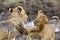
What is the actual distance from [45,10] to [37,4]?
907 mm

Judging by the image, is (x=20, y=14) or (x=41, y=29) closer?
(x=41, y=29)

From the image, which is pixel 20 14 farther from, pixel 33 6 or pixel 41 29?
pixel 33 6

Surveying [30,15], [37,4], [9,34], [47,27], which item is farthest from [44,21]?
[37,4]

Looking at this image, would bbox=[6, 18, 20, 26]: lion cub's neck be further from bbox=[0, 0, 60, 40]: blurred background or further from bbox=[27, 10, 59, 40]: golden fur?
bbox=[0, 0, 60, 40]: blurred background

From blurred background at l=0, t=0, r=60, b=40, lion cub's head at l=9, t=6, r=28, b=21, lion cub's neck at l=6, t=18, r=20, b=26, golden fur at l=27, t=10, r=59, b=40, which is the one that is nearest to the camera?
golden fur at l=27, t=10, r=59, b=40

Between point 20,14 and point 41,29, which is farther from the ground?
point 20,14

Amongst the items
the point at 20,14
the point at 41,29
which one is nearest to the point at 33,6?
the point at 20,14

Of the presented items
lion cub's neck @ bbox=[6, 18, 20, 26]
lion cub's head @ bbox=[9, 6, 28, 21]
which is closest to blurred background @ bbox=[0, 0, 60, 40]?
lion cub's head @ bbox=[9, 6, 28, 21]

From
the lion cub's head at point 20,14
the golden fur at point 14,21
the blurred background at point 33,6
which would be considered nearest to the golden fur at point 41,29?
the golden fur at point 14,21

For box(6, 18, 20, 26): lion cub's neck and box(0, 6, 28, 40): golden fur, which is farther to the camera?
box(6, 18, 20, 26): lion cub's neck

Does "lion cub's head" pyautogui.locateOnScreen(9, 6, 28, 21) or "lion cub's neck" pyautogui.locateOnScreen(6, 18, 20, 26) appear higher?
"lion cub's head" pyautogui.locateOnScreen(9, 6, 28, 21)

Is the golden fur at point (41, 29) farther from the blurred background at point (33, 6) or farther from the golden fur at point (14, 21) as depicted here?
the blurred background at point (33, 6)

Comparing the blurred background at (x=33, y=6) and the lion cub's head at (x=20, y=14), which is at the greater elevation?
the lion cub's head at (x=20, y=14)

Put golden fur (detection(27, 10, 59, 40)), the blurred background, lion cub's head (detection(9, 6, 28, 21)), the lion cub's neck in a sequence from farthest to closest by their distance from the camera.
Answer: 1. the blurred background
2. lion cub's head (detection(9, 6, 28, 21))
3. the lion cub's neck
4. golden fur (detection(27, 10, 59, 40))
